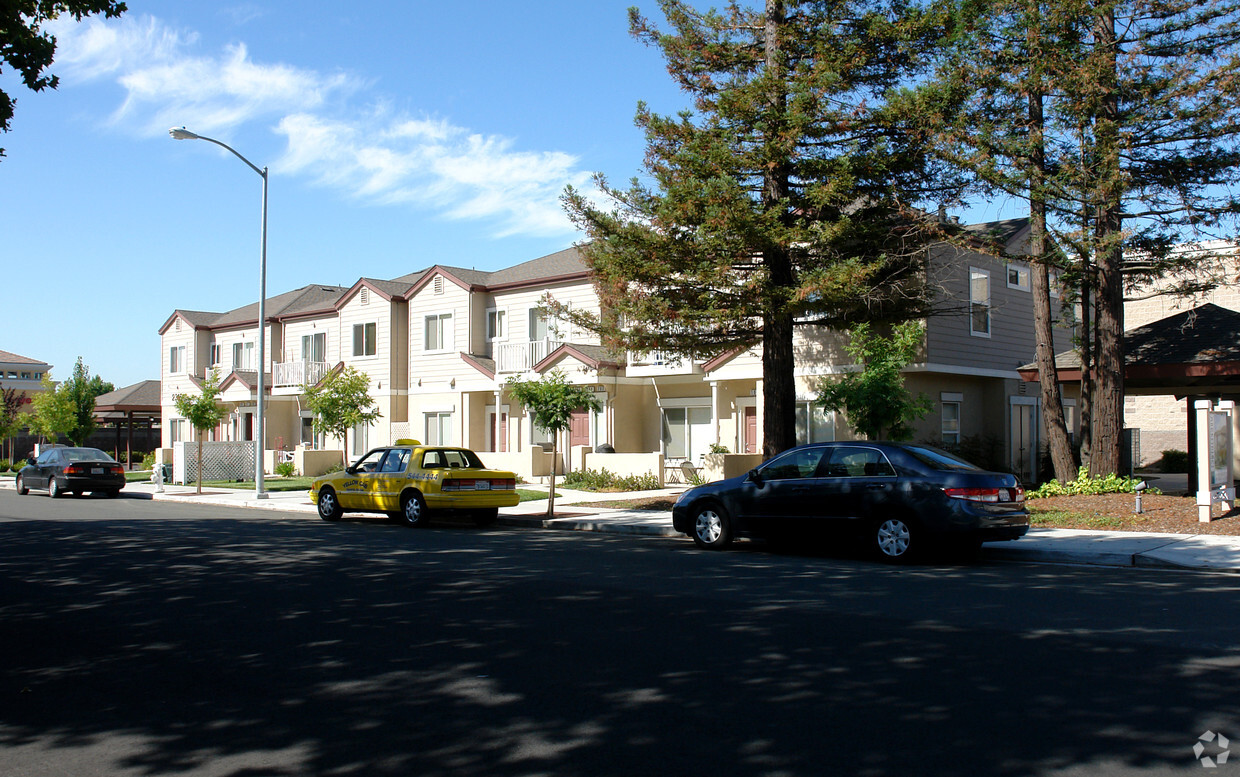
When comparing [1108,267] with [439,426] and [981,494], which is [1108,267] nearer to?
[981,494]

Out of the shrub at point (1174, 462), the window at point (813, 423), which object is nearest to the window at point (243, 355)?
the window at point (813, 423)

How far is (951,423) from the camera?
2603cm

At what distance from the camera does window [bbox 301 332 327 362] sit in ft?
133

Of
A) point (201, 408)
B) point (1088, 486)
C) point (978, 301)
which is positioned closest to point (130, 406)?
point (201, 408)

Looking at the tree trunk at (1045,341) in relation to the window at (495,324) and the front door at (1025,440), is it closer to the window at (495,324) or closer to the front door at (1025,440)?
the front door at (1025,440)

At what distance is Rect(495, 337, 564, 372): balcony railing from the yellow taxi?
11638mm

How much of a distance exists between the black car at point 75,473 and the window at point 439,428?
33.9ft

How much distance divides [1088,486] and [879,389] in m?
4.40

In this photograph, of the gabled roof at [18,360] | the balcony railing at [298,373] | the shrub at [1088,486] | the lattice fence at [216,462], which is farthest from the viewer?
the gabled roof at [18,360]

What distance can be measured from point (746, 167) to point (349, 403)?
1766 cm

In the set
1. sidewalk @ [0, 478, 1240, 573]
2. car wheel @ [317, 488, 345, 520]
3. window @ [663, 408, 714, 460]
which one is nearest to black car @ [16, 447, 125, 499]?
sidewalk @ [0, 478, 1240, 573]

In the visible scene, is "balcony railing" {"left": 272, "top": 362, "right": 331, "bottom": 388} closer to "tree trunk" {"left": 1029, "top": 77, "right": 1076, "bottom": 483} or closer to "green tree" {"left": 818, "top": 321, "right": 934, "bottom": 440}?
"green tree" {"left": 818, "top": 321, "right": 934, "bottom": 440}

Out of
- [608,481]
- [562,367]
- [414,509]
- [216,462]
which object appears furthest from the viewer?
[216,462]

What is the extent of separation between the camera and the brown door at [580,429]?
103ft
